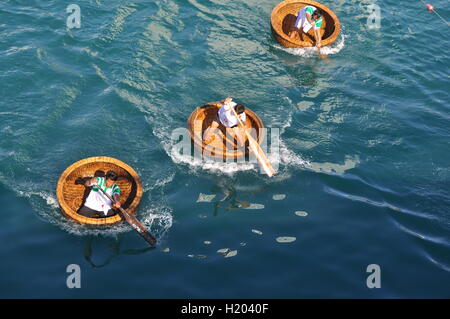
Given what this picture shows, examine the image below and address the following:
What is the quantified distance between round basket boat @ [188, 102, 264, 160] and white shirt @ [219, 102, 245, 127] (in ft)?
1.33

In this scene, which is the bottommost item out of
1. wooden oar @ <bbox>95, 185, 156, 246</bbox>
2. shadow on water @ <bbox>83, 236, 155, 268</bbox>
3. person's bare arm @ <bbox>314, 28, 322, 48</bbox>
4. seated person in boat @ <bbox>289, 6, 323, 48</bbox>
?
shadow on water @ <bbox>83, 236, 155, 268</bbox>

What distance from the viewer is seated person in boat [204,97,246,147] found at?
14.4 meters

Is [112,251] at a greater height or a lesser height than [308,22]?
lesser

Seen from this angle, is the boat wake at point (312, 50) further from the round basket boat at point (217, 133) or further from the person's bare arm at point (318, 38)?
the round basket boat at point (217, 133)

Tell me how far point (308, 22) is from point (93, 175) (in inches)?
424

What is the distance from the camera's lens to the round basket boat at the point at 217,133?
13.7 m

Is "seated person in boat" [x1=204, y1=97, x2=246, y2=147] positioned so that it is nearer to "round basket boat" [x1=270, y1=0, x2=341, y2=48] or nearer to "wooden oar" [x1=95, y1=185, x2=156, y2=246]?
"wooden oar" [x1=95, y1=185, x2=156, y2=246]

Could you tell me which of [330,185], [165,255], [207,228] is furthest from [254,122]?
[165,255]

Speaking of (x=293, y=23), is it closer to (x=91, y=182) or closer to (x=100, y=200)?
(x=91, y=182)

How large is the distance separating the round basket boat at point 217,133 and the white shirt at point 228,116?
1.33ft

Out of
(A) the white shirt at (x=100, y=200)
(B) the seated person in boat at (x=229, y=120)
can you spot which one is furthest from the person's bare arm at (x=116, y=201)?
(B) the seated person in boat at (x=229, y=120)

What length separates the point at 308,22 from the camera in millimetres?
18766

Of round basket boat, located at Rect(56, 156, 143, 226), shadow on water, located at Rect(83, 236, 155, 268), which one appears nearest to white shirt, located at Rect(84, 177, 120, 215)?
round basket boat, located at Rect(56, 156, 143, 226)

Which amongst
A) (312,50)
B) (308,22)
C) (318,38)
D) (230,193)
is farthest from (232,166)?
(308,22)
